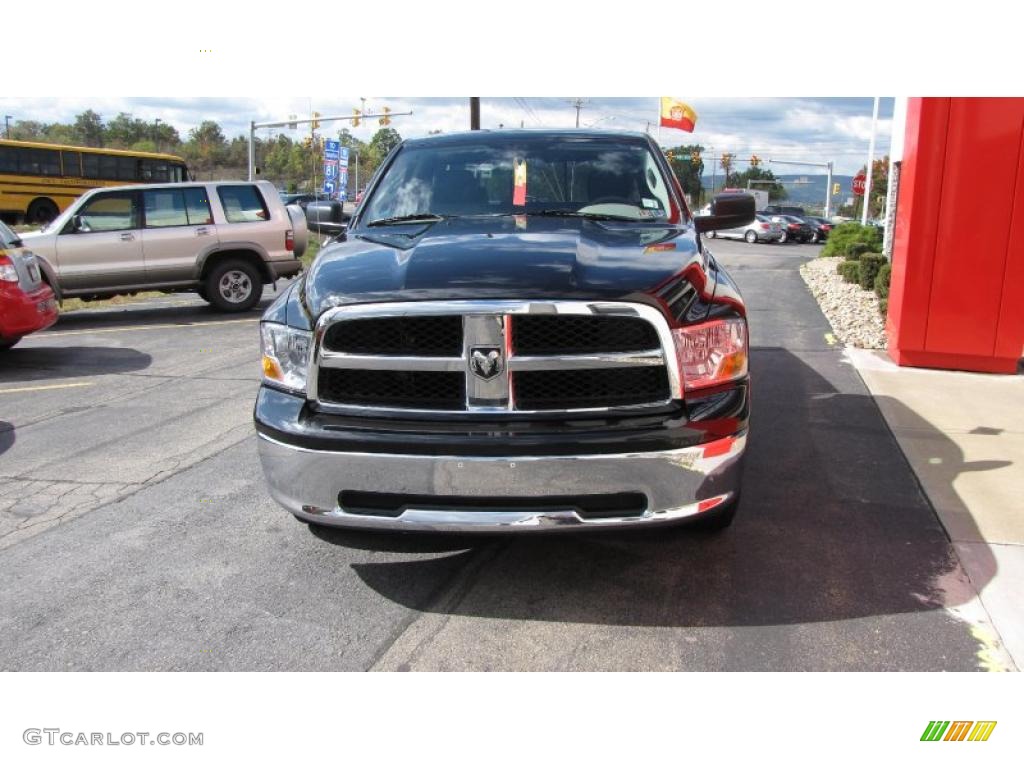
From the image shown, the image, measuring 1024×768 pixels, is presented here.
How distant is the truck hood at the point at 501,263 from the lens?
10.0 feet

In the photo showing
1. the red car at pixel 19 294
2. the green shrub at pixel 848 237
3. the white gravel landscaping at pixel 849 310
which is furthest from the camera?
the green shrub at pixel 848 237

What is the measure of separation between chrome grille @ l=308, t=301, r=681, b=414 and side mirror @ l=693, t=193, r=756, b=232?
6.66ft

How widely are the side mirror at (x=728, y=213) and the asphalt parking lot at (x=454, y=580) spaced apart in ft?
4.65

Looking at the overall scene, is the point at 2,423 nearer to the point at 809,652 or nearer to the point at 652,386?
the point at 652,386

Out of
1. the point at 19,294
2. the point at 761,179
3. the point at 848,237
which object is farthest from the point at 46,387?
the point at 761,179

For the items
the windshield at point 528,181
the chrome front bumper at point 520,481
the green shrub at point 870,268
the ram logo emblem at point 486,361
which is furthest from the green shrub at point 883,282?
the ram logo emblem at point 486,361

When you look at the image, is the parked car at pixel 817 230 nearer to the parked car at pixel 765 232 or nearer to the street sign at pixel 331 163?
the parked car at pixel 765 232

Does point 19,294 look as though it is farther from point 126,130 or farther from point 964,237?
point 126,130

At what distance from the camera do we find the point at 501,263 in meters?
3.22

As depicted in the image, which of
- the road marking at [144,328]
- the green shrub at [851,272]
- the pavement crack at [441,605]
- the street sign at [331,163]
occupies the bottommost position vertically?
the road marking at [144,328]

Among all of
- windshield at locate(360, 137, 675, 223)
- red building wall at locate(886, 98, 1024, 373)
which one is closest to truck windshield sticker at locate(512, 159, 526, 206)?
windshield at locate(360, 137, 675, 223)
